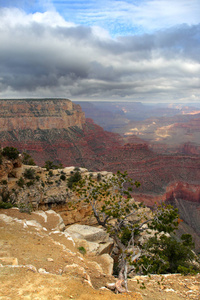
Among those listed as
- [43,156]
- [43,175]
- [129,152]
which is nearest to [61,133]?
[43,156]

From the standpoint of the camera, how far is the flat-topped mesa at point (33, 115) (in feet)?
282

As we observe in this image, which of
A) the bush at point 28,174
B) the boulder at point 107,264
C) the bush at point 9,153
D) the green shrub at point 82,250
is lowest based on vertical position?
the boulder at point 107,264

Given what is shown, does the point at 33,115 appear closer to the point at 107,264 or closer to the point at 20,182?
the point at 20,182

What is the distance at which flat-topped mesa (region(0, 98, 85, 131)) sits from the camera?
282ft

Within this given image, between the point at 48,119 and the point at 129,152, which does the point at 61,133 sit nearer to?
the point at 48,119

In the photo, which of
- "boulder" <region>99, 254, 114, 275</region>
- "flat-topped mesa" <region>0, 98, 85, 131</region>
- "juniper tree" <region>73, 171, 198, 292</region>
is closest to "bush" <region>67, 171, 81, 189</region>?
"juniper tree" <region>73, 171, 198, 292</region>

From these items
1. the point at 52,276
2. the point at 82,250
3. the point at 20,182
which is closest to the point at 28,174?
the point at 20,182

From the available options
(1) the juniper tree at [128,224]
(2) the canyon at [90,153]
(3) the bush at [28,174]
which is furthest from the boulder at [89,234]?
(2) the canyon at [90,153]

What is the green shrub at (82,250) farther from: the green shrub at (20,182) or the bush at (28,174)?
the bush at (28,174)

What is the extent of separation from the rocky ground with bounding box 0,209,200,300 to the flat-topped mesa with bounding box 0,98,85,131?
81.6 metres

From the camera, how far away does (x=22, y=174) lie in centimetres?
2217

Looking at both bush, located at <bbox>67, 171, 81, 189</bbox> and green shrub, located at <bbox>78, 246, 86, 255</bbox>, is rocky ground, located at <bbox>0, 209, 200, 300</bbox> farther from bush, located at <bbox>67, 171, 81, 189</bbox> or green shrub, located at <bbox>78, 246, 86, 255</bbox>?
bush, located at <bbox>67, 171, 81, 189</bbox>

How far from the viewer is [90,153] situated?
8938cm

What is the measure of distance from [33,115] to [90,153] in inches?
1370
